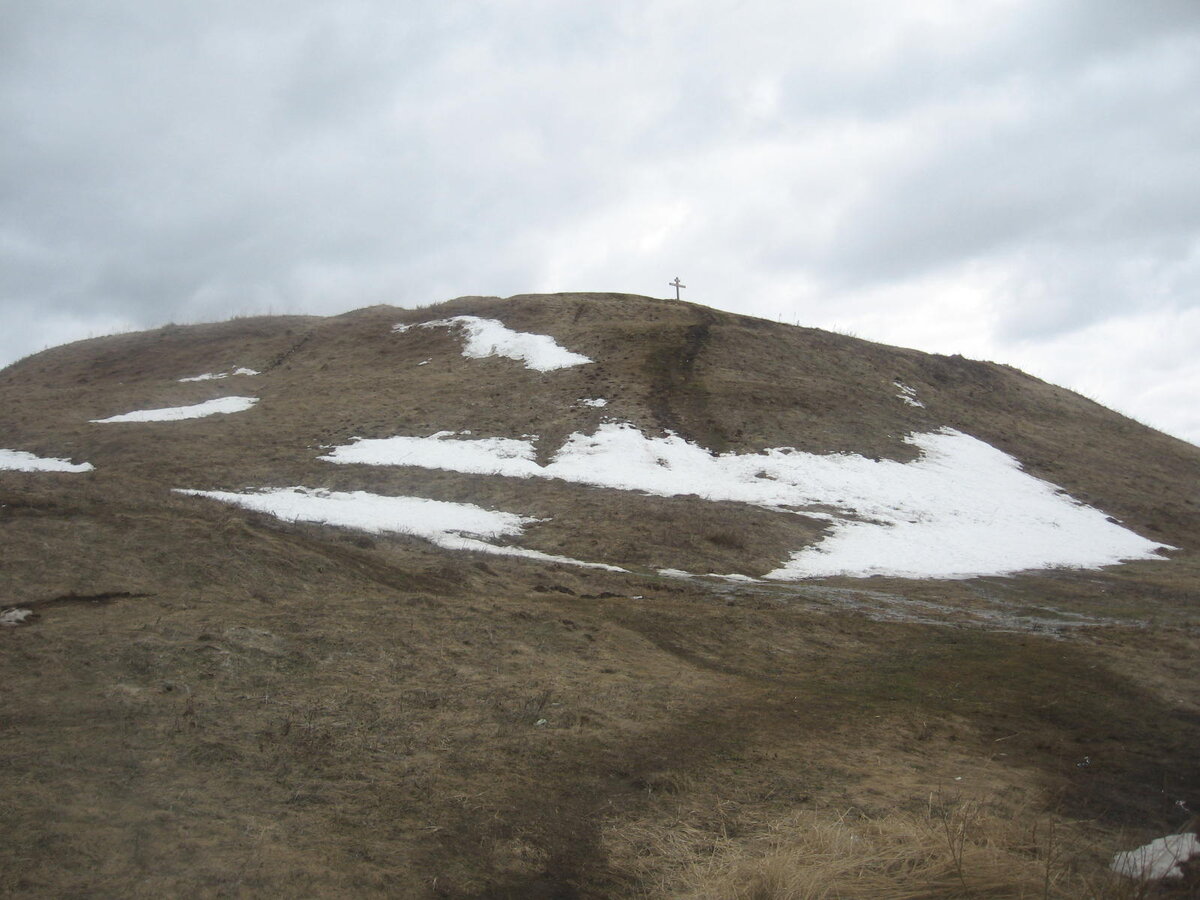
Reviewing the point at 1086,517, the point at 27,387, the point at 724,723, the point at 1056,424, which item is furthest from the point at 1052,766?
the point at 27,387

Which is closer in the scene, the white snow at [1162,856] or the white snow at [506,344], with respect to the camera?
the white snow at [1162,856]

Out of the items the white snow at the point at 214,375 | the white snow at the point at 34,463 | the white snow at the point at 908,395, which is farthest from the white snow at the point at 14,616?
the white snow at the point at 908,395

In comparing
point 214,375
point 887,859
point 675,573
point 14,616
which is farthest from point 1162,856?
point 214,375

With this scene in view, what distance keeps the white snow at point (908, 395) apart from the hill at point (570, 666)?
8245 mm

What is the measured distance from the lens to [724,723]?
8.91 m

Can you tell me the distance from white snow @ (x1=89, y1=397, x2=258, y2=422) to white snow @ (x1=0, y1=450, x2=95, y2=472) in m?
4.76

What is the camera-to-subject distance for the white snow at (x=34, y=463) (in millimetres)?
26219

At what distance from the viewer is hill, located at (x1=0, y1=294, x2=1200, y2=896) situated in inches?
222

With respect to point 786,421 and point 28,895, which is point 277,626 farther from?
point 786,421

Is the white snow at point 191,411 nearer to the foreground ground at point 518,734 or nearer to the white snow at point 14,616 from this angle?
the foreground ground at point 518,734

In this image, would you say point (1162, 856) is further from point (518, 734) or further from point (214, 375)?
point (214, 375)

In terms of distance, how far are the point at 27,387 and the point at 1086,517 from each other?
49.8m

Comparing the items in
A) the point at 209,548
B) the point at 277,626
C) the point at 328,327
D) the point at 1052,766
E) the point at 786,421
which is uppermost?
the point at 328,327

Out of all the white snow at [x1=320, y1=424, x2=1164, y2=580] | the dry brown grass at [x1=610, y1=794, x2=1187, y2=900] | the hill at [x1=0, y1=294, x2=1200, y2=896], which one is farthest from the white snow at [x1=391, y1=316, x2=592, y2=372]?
the dry brown grass at [x1=610, y1=794, x2=1187, y2=900]
